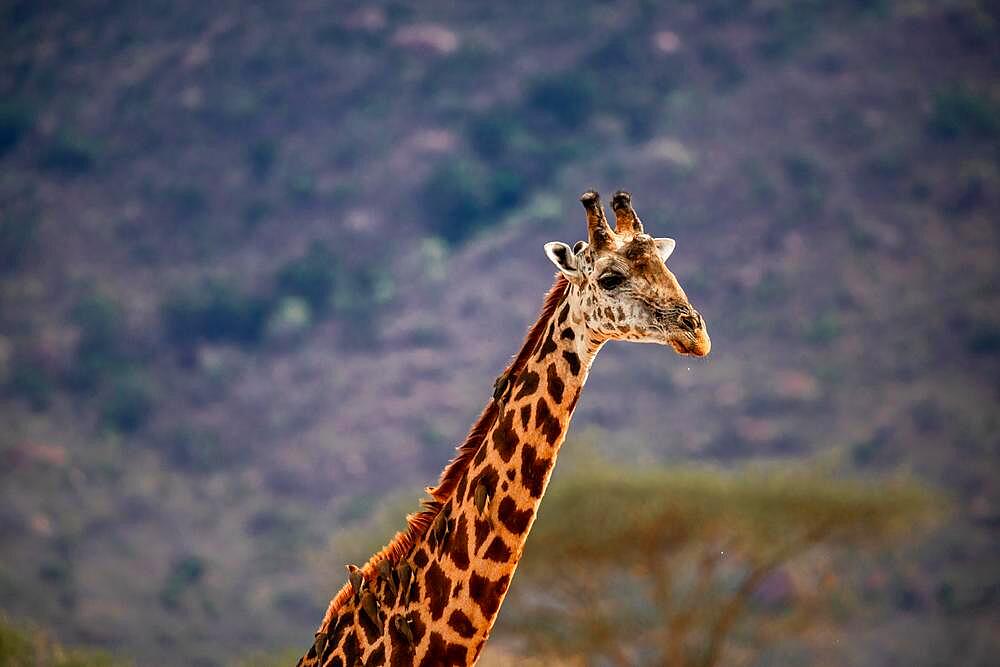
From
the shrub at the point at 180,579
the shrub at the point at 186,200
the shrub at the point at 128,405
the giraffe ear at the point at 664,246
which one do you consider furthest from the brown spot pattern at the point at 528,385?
the shrub at the point at 186,200

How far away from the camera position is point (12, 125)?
109312mm

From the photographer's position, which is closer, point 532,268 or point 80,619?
point 80,619

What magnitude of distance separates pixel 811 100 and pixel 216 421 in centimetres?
4572

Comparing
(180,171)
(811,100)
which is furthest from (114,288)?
(811,100)

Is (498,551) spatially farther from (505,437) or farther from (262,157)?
(262,157)

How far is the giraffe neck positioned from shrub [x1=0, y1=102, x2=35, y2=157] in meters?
107

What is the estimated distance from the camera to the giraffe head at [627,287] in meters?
6.62

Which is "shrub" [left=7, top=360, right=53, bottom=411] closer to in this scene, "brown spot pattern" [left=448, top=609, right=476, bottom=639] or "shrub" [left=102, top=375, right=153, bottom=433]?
"shrub" [left=102, top=375, right=153, bottom=433]

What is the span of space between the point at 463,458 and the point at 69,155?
352 feet

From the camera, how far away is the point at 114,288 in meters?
96.8

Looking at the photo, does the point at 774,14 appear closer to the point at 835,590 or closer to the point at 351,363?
the point at 351,363

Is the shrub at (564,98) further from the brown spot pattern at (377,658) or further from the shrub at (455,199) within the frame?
the brown spot pattern at (377,658)

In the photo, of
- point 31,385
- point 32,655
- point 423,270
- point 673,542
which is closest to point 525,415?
point 32,655

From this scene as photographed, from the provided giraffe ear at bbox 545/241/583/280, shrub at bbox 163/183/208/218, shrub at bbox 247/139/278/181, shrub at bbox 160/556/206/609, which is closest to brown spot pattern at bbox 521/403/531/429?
giraffe ear at bbox 545/241/583/280
